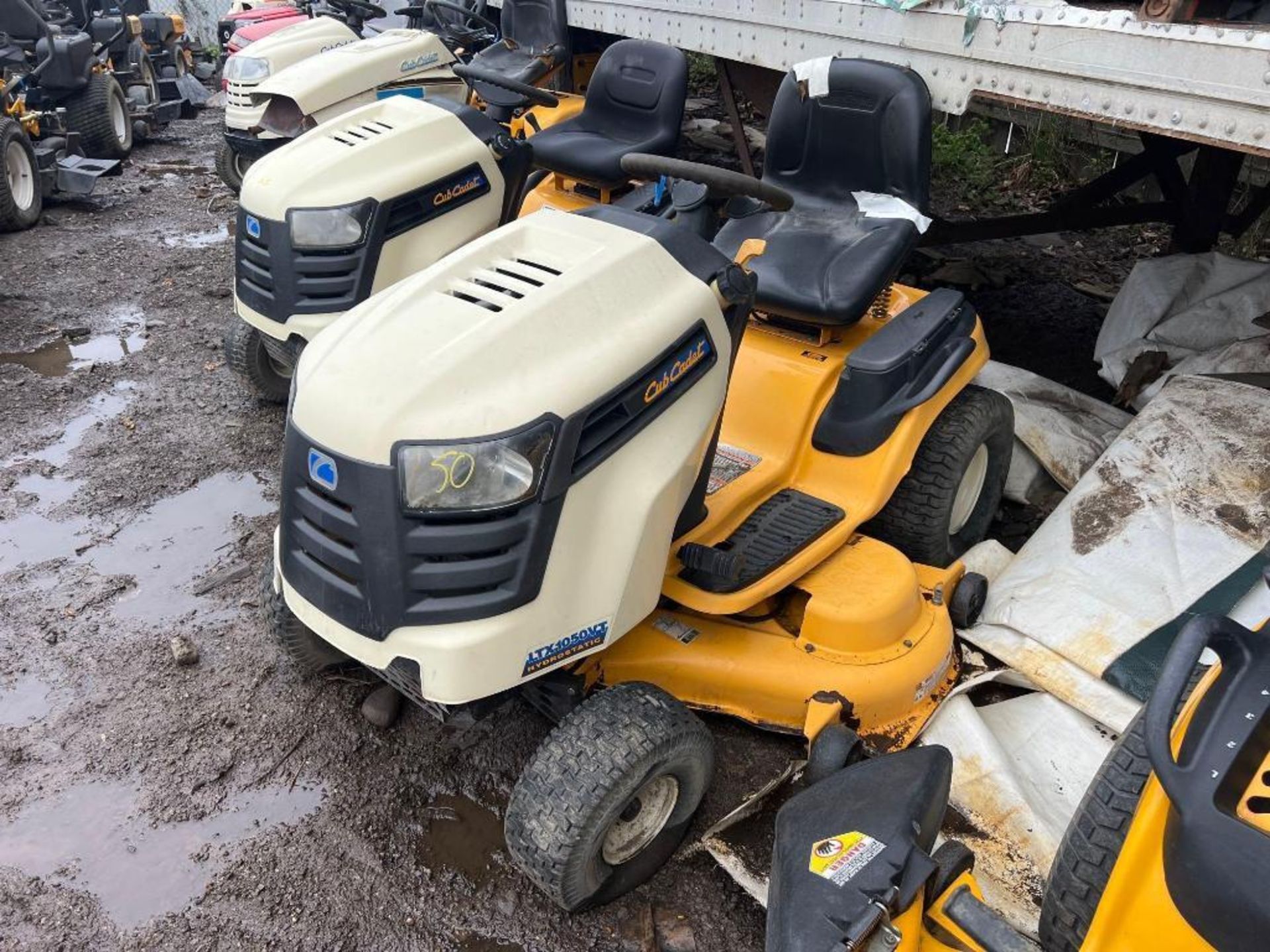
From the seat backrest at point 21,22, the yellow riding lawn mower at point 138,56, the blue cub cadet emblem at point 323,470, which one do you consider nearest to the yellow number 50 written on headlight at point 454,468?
the blue cub cadet emblem at point 323,470

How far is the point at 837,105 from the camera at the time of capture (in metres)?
2.99

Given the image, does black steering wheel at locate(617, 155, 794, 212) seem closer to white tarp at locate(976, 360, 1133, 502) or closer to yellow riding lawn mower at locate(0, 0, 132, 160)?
white tarp at locate(976, 360, 1133, 502)

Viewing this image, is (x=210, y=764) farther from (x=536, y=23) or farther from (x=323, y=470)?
(x=536, y=23)

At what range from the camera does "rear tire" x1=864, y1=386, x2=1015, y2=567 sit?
2.67 meters

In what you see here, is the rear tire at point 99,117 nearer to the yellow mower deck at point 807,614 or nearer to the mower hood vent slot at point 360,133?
the mower hood vent slot at point 360,133

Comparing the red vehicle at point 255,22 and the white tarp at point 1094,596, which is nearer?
the white tarp at point 1094,596

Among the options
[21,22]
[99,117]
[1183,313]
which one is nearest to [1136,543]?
[1183,313]

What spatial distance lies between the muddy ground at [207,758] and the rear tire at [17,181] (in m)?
2.27

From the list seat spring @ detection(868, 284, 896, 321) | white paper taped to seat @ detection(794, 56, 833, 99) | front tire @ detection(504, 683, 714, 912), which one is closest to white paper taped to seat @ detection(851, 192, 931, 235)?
seat spring @ detection(868, 284, 896, 321)

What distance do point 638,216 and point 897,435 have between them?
36.9 inches

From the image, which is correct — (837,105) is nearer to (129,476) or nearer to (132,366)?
(129,476)

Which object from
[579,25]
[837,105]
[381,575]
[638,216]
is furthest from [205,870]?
[579,25]

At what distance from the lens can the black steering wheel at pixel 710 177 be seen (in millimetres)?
1987

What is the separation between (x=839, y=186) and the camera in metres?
3.07
